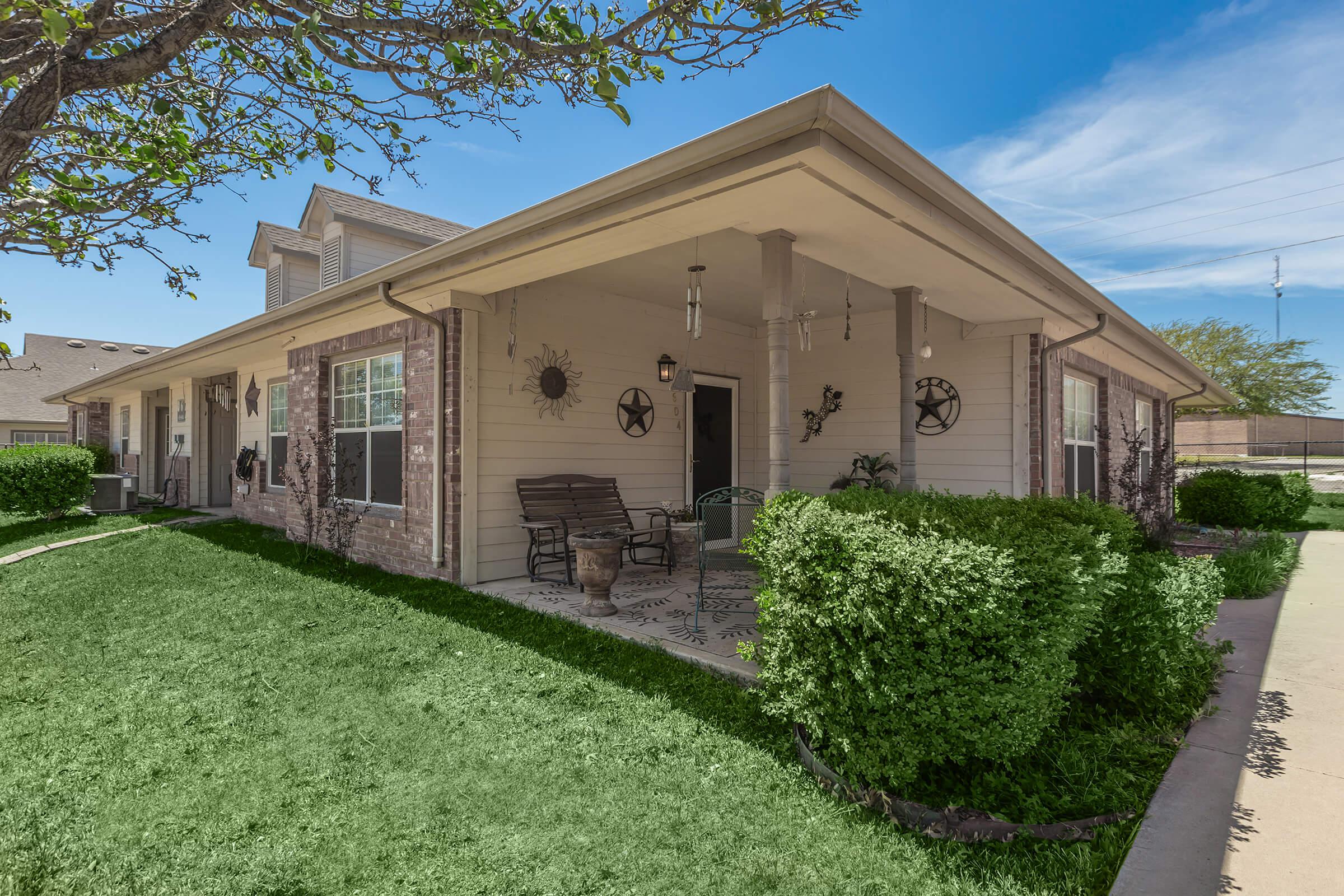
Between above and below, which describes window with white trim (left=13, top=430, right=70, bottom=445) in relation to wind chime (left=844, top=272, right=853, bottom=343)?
below

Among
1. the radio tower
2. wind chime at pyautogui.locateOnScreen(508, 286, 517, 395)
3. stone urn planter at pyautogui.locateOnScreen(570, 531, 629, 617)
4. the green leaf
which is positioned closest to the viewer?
the green leaf

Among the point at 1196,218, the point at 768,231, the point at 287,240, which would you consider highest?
the point at 1196,218

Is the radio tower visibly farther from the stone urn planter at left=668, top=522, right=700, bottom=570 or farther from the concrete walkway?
the stone urn planter at left=668, top=522, right=700, bottom=570

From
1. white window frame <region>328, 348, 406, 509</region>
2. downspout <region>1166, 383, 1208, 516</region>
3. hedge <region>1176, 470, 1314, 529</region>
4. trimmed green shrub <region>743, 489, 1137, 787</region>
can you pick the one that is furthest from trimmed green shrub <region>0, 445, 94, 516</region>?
downspout <region>1166, 383, 1208, 516</region>

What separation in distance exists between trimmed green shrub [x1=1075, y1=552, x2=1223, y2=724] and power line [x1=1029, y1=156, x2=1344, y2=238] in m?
14.7

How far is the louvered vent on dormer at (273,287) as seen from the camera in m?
10.6

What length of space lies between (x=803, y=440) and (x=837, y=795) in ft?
19.2

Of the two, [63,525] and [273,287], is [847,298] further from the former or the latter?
[63,525]

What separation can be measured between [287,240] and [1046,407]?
37.2 ft

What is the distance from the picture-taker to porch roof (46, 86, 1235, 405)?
114 inches

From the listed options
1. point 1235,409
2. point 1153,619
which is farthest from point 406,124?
point 1235,409

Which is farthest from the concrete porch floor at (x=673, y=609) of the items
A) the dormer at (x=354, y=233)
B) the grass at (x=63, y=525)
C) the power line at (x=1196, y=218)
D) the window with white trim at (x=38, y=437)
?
the window with white trim at (x=38, y=437)

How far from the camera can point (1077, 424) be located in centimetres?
779

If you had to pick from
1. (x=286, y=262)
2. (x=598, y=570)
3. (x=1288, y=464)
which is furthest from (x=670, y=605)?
(x=1288, y=464)
